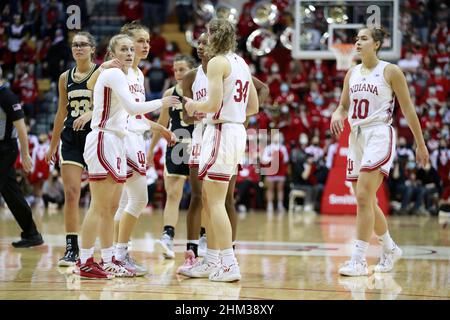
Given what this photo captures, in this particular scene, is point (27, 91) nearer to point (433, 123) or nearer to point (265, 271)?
point (433, 123)

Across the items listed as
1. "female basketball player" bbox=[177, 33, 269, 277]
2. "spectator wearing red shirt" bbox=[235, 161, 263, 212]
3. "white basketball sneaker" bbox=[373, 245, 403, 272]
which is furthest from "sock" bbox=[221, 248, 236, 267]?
"spectator wearing red shirt" bbox=[235, 161, 263, 212]

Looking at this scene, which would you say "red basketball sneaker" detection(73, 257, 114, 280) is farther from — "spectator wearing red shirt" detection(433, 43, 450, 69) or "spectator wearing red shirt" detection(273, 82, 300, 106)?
"spectator wearing red shirt" detection(433, 43, 450, 69)

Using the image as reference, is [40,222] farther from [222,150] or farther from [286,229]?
[222,150]

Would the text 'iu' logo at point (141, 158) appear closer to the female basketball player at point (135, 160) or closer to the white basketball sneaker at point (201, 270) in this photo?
the female basketball player at point (135, 160)

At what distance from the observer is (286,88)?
20.3m

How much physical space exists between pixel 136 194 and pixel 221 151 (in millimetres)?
1070

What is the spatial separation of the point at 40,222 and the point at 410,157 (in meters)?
8.45

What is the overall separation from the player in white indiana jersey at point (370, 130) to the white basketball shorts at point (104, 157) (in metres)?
1.96

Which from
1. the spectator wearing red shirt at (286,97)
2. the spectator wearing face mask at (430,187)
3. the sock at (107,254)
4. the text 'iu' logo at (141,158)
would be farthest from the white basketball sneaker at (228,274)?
the spectator wearing red shirt at (286,97)

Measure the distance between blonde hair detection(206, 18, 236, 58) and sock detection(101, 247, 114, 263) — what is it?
5.78 feet

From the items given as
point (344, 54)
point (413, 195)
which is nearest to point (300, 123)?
point (344, 54)

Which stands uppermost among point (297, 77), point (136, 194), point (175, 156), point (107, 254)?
point (297, 77)

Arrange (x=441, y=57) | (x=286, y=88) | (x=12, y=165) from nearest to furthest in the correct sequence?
(x=12, y=165)
(x=286, y=88)
(x=441, y=57)
